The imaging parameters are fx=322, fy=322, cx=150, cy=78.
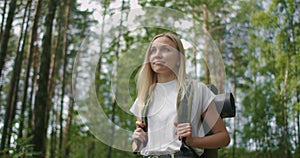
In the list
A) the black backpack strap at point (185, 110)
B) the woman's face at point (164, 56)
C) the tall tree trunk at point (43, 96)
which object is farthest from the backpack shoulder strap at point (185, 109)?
the tall tree trunk at point (43, 96)

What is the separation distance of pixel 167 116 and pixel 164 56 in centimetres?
20

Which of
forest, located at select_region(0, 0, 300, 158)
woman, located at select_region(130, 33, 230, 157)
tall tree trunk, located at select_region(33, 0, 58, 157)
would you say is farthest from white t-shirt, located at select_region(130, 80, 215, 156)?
tall tree trunk, located at select_region(33, 0, 58, 157)

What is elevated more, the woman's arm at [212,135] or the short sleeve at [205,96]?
the short sleeve at [205,96]

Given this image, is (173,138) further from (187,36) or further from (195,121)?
(187,36)

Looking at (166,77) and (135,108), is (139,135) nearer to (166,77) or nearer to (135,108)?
(135,108)

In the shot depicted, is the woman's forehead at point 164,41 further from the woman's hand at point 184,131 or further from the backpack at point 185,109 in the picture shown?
the woman's hand at point 184,131

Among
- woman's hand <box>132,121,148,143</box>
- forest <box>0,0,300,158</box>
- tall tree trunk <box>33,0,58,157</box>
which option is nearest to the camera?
woman's hand <box>132,121,148,143</box>

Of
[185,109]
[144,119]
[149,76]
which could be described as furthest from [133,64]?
[185,109]

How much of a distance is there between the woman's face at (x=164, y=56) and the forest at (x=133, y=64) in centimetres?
10

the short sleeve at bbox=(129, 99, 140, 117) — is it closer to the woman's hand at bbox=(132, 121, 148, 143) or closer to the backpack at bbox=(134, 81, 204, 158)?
the woman's hand at bbox=(132, 121, 148, 143)

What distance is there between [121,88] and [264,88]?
6596mm

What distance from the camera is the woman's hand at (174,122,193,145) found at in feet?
3.17

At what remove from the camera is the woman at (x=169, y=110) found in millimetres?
1013

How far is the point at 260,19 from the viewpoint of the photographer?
232 inches
